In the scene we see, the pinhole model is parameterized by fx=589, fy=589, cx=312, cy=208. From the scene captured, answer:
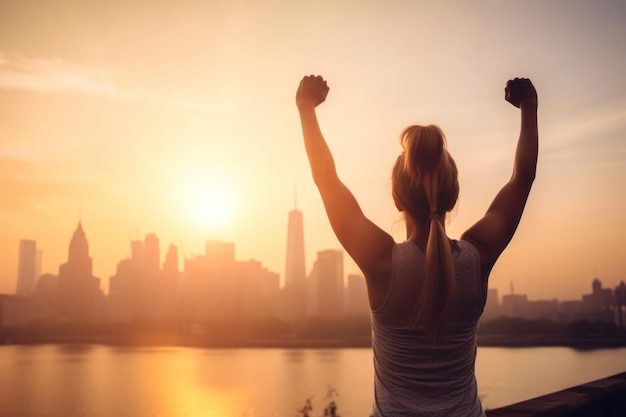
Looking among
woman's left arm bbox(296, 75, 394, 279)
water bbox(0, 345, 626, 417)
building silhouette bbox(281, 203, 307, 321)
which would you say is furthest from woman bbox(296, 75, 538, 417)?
building silhouette bbox(281, 203, 307, 321)

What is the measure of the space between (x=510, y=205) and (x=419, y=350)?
1.47 feet

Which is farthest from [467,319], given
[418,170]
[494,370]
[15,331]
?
[15,331]

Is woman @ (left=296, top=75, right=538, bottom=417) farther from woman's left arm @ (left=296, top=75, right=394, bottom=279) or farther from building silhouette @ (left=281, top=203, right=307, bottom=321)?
building silhouette @ (left=281, top=203, right=307, bottom=321)

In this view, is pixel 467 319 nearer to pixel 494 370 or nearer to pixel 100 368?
pixel 494 370

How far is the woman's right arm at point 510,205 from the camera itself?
144 cm

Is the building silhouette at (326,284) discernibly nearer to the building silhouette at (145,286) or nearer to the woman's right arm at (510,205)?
the building silhouette at (145,286)

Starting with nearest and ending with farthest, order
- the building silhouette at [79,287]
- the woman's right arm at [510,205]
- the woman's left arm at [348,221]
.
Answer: the woman's left arm at [348,221]
the woman's right arm at [510,205]
the building silhouette at [79,287]

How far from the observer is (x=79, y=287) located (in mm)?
160500

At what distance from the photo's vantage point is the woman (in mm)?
1268

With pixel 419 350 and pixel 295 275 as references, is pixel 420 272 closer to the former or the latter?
pixel 419 350

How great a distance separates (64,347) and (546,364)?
12508 cm

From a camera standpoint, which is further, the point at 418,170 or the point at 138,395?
the point at 138,395

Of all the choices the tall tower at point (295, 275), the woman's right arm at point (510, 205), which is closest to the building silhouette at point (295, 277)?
the tall tower at point (295, 275)

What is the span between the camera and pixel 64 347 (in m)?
153
